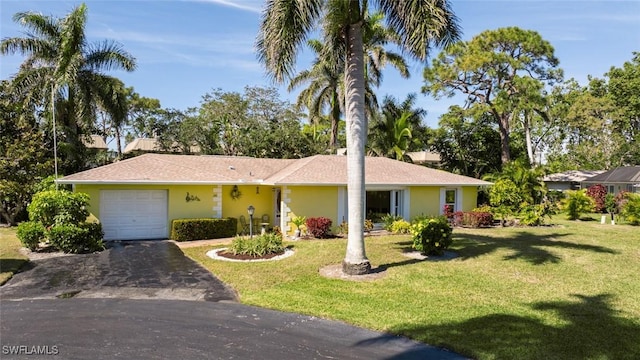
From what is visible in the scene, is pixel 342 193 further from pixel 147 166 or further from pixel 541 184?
pixel 541 184

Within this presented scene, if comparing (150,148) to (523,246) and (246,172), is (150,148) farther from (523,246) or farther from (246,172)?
(523,246)

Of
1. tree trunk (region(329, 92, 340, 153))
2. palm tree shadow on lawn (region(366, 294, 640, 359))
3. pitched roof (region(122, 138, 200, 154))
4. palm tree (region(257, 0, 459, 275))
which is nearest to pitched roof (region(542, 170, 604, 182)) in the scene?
tree trunk (region(329, 92, 340, 153))

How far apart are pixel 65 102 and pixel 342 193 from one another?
1545cm

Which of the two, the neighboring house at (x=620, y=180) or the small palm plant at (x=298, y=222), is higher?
the neighboring house at (x=620, y=180)

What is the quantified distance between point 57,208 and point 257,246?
276 inches

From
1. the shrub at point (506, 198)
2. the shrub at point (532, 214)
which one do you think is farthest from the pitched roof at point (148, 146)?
the shrub at point (532, 214)

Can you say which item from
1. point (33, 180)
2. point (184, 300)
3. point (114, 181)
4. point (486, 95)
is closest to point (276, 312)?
point (184, 300)

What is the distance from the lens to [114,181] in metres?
15.7

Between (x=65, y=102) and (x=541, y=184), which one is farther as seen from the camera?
(x=541, y=184)

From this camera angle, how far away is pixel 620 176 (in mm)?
33469

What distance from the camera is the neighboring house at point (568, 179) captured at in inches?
1534

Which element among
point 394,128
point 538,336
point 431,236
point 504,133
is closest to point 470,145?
point 504,133

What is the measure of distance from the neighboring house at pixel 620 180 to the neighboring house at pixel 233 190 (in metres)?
18.6

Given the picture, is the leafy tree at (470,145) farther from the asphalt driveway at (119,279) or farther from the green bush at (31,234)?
the green bush at (31,234)
